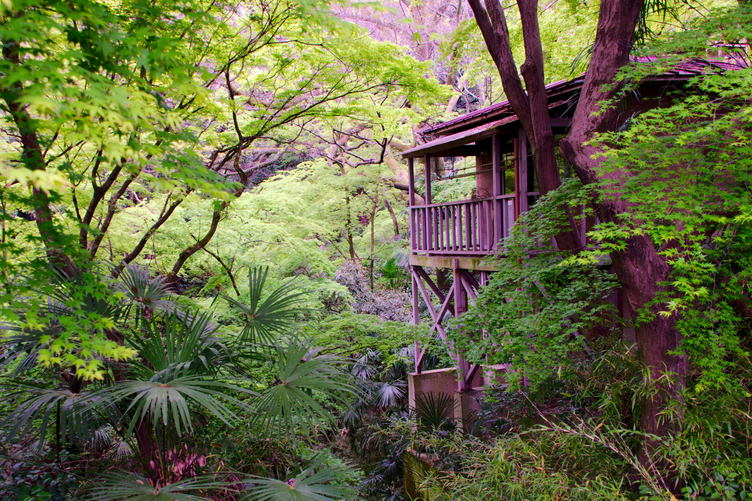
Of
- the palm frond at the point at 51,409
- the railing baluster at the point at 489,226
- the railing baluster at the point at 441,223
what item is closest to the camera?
the palm frond at the point at 51,409

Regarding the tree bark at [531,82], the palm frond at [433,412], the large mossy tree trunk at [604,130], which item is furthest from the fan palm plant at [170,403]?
the tree bark at [531,82]

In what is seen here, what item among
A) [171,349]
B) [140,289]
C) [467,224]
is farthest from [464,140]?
[171,349]

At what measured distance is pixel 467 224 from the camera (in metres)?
7.45

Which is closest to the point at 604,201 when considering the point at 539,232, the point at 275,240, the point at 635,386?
the point at 539,232

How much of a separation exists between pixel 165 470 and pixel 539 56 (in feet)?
18.5

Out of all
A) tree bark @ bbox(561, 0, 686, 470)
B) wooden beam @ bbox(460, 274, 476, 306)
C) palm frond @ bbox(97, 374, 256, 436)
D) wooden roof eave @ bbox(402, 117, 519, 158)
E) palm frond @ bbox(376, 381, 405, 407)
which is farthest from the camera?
palm frond @ bbox(376, 381, 405, 407)

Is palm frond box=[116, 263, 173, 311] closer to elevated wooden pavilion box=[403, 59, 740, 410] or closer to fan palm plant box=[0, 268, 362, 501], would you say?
fan palm plant box=[0, 268, 362, 501]

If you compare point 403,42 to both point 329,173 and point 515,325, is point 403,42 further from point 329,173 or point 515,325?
point 515,325

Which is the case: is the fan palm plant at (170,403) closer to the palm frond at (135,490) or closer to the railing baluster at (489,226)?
the palm frond at (135,490)

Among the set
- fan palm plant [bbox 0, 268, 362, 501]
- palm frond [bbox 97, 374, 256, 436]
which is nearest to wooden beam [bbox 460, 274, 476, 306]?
fan palm plant [bbox 0, 268, 362, 501]

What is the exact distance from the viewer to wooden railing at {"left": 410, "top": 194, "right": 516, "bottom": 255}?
22.3ft

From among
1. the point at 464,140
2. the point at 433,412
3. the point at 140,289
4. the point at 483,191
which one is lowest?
the point at 433,412

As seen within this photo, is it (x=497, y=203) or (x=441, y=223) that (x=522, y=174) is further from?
(x=441, y=223)

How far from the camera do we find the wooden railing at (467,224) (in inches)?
268
